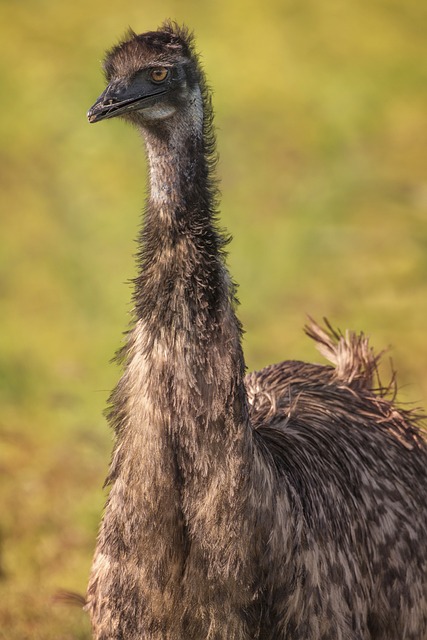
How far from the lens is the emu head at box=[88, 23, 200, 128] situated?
494cm

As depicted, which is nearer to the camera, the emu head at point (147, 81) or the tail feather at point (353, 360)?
the emu head at point (147, 81)

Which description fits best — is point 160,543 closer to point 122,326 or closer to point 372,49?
point 122,326

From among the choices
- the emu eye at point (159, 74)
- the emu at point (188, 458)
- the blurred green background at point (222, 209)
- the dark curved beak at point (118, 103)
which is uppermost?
the blurred green background at point (222, 209)

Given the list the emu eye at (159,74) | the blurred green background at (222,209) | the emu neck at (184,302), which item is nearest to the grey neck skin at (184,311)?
the emu neck at (184,302)

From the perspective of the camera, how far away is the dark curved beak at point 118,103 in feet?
16.2

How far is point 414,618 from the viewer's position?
6129 mm

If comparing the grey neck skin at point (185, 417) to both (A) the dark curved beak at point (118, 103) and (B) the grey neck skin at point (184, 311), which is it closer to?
(B) the grey neck skin at point (184, 311)

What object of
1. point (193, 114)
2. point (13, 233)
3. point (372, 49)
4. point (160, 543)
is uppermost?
point (372, 49)

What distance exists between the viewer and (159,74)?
5004 mm

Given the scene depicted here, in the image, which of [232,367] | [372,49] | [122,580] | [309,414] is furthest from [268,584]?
[372,49]

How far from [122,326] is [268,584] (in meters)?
7.90

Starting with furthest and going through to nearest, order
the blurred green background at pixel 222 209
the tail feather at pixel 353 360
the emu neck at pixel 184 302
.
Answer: the blurred green background at pixel 222 209 < the tail feather at pixel 353 360 < the emu neck at pixel 184 302

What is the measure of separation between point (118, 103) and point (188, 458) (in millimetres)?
1465

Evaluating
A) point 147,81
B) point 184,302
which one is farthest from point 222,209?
point 184,302
